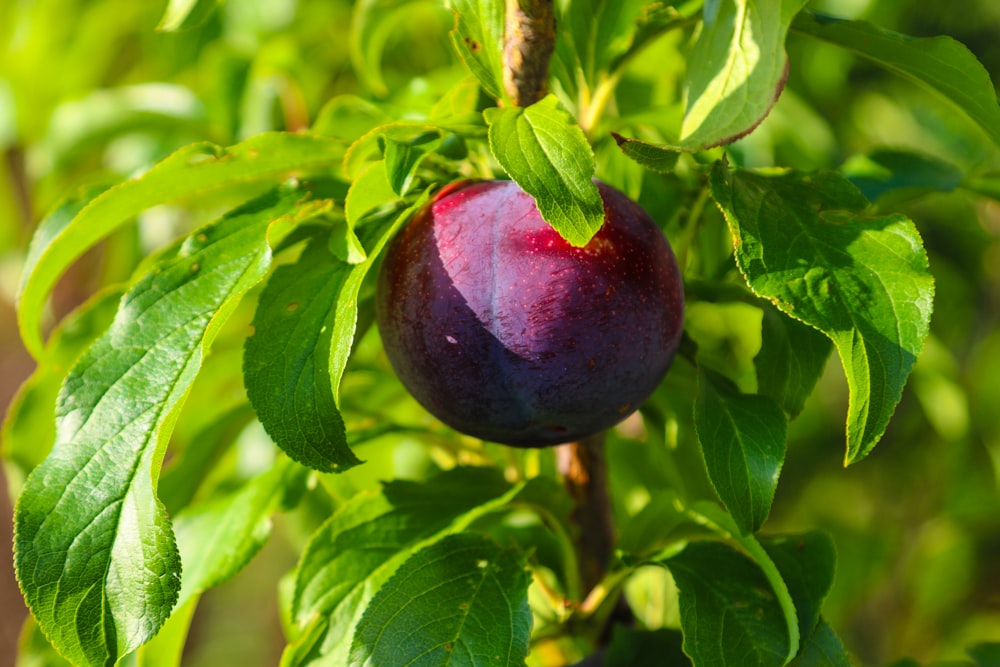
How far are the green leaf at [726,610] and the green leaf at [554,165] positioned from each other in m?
0.30

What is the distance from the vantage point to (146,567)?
0.60 metres

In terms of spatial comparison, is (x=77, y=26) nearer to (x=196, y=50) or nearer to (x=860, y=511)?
(x=196, y=50)

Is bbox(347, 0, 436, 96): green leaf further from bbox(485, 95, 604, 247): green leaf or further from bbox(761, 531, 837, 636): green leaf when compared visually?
bbox(761, 531, 837, 636): green leaf

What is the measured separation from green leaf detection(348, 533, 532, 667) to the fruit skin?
131mm

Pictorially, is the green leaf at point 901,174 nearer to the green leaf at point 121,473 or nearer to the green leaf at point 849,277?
the green leaf at point 849,277

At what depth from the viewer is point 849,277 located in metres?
0.61

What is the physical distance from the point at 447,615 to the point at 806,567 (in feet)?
0.91

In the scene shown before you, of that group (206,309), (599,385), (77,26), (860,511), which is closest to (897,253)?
(599,385)

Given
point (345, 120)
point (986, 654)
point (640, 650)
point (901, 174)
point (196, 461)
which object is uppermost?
point (345, 120)

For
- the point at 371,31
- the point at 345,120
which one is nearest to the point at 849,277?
the point at 345,120

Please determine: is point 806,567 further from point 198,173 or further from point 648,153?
point 198,173

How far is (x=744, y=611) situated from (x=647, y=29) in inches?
17.7

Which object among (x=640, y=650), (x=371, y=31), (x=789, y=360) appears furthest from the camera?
(x=371, y=31)

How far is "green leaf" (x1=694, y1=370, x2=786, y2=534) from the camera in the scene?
0.64 meters
